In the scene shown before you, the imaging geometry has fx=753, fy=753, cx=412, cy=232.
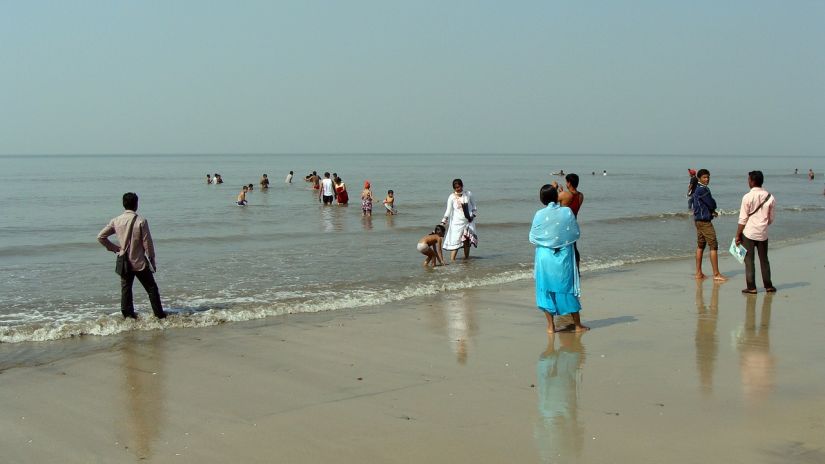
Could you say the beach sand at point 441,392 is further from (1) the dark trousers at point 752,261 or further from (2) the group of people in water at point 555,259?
(1) the dark trousers at point 752,261

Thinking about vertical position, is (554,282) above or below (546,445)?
above

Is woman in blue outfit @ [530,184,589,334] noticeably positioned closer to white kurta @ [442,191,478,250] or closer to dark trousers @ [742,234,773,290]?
dark trousers @ [742,234,773,290]

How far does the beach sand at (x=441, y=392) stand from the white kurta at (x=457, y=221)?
4.57 metres

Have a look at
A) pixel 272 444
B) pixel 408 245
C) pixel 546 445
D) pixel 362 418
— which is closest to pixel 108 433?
pixel 272 444

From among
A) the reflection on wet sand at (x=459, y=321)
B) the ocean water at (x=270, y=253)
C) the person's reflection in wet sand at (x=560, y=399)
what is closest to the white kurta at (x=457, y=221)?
the ocean water at (x=270, y=253)

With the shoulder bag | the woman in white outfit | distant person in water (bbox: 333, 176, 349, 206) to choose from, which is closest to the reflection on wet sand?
the woman in white outfit

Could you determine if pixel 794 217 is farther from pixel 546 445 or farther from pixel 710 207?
pixel 546 445

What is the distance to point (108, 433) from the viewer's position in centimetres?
488

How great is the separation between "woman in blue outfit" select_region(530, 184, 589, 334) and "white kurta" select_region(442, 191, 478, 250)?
Result: 587 centimetres

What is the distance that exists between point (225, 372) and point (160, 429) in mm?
1386

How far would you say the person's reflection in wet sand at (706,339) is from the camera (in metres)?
5.86

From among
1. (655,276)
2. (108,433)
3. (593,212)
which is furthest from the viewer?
(593,212)

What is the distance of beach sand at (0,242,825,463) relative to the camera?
453 cm

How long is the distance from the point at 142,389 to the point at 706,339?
16.7ft
